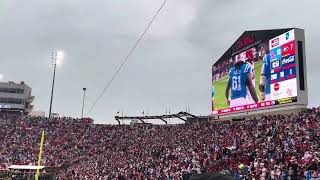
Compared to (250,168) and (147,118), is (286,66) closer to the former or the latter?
(250,168)

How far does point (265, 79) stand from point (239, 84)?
3.68 metres

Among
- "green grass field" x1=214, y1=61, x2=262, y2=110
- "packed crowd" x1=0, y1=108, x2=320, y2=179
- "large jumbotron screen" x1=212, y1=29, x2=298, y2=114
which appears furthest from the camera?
"green grass field" x1=214, y1=61, x2=262, y2=110

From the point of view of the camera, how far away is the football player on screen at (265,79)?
102 feet

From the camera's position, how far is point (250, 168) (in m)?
21.2

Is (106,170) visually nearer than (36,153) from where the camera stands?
Yes

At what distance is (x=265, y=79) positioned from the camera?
3142cm

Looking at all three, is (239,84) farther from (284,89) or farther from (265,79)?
(284,89)

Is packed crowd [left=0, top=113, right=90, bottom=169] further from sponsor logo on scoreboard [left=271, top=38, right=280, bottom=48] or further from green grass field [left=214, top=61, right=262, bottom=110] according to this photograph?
sponsor logo on scoreboard [left=271, top=38, right=280, bottom=48]

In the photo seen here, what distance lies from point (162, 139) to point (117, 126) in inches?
493

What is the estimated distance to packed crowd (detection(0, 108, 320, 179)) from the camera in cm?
2083

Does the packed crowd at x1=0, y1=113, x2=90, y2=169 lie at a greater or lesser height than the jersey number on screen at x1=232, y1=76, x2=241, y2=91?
lesser

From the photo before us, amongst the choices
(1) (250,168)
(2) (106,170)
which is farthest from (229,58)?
(1) (250,168)

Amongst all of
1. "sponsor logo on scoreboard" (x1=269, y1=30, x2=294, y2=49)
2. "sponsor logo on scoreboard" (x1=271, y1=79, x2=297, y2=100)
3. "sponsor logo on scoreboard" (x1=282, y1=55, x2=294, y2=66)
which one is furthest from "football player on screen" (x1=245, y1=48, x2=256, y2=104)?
"sponsor logo on scoreboard" (x1=282, y1=55, x2=294, y2=66)

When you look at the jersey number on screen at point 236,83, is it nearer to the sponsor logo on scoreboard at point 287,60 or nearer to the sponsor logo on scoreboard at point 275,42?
the sponsor logo on scoreboard at point 275,42
